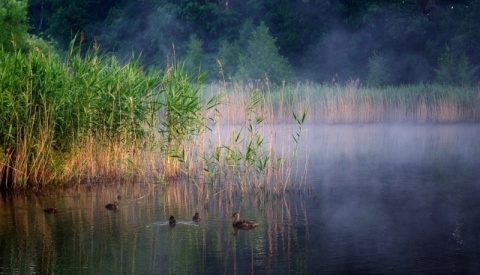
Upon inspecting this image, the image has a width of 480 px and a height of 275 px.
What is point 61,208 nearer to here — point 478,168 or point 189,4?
point 478,168

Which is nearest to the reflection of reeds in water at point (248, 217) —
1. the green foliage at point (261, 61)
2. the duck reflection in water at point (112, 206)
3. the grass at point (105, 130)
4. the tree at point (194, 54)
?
the grass at point (105, 130)

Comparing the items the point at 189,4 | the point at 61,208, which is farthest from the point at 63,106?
the point at 189,4

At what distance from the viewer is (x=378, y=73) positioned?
31672mm

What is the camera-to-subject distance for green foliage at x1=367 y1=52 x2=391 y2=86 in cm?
3152

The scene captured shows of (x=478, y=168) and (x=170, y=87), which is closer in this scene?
(x=170, y=87)

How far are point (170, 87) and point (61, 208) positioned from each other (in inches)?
120

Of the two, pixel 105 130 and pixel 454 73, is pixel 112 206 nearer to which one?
pixel 105 130

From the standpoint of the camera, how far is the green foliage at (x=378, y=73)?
31.5m

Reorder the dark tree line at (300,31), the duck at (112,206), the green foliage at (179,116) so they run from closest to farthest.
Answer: the duck at (112,206), the green foliage at (179,116), the dark tree line at (300,31)

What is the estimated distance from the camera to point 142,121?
12.8 meters

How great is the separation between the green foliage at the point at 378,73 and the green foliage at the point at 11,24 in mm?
16909

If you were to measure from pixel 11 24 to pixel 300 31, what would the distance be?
69.6ft

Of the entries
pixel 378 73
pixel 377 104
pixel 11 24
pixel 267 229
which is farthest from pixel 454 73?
pixel 267 229

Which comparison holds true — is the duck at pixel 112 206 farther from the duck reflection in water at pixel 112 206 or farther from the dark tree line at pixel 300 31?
the dark tree line at pixel 300 31
